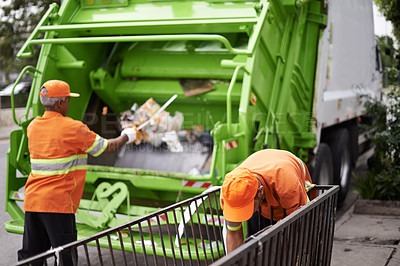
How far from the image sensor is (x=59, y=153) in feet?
10.8

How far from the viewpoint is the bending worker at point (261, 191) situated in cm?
216

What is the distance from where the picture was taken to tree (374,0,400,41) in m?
6.73

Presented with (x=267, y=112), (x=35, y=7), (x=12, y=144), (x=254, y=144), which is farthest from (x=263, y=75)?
(x=35, y=7)

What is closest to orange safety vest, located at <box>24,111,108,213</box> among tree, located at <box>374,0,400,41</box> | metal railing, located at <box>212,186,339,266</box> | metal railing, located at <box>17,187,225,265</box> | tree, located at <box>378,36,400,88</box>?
metal railing, located at <box>17,187,225,265</box>

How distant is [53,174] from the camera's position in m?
3.28

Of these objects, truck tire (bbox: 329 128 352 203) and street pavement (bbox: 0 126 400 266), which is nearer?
street pavement (bbox: 0 126 400 266)

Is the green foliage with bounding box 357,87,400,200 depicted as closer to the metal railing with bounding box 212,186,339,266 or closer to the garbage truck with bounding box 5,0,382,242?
the garbage truck with bounding box 5,0,382,242

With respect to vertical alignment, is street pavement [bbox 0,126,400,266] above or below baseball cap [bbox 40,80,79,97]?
below

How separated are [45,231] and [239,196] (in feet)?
5.72

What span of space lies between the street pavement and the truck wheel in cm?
49

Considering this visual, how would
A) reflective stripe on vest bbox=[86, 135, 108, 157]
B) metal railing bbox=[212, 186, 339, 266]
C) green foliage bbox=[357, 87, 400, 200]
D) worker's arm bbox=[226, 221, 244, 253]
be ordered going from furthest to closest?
green foliage bbox=[357, 87, 400, 200], reflective stripe on vest bbox=[86, 135, 108, 157], worker's arm bbox=[226, 221, 244, 253], metal railing bbox=[212, 186, 339, 266]

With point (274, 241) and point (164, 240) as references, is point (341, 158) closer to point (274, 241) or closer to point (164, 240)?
point (164, 240)

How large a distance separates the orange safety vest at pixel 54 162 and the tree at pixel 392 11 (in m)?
4.97

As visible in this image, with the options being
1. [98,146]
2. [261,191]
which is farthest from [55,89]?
[261,191]
